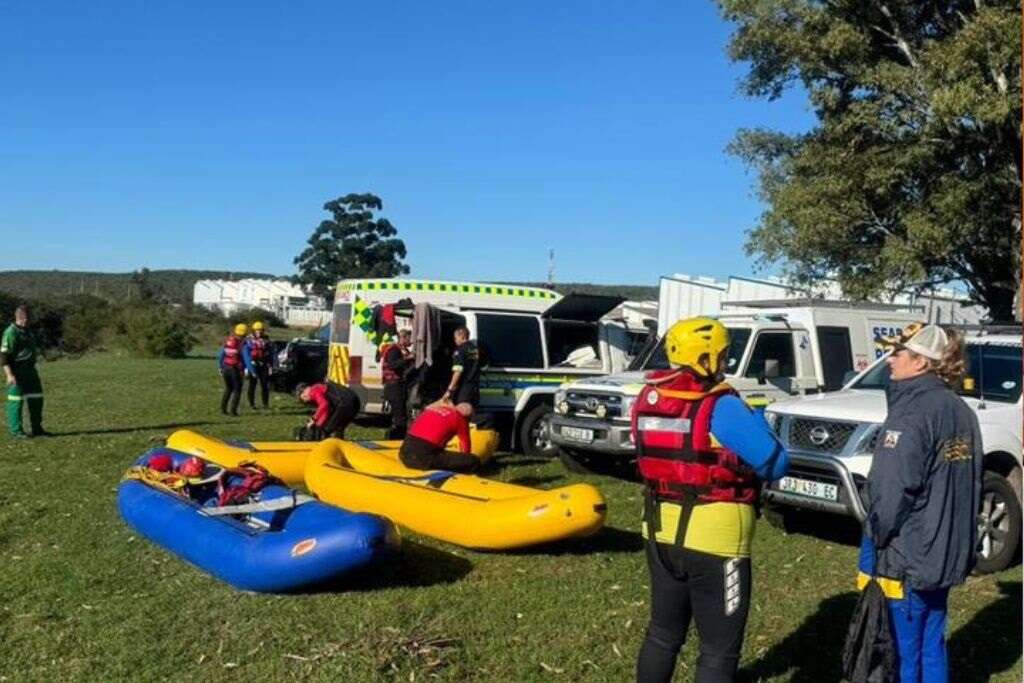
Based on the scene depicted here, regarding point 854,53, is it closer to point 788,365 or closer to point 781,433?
point 788,365

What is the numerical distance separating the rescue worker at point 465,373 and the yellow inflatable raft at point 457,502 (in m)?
3.02

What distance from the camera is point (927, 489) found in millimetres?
4219

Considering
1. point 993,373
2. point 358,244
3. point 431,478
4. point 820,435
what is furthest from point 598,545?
point 358,244

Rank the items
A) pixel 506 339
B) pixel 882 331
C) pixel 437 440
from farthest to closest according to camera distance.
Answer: pixel 506 339, pixel 882 331, pixel 437 440

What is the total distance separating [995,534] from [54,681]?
21.7ft

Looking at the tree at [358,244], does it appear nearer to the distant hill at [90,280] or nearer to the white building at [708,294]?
the white building at [708,294]

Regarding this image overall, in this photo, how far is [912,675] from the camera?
4.41 meters

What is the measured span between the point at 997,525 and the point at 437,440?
499cm

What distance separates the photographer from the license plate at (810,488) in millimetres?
7742

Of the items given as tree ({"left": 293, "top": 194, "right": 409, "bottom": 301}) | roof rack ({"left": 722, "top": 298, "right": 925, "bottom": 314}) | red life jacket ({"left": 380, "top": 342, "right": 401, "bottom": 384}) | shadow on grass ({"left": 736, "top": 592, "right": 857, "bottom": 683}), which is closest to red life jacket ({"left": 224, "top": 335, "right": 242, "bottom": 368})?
red life jacket ({"left": 380, "top": 342, "right": 401, "bottom": 384})

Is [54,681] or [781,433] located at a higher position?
[781,433]

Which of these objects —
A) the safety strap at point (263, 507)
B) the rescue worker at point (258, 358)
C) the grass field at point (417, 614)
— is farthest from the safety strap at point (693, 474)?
the rescue worker at point (258, 358)

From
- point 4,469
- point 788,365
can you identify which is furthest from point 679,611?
point 4,469

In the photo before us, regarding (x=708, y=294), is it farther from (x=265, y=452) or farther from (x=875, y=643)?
(x=875, y=643)
